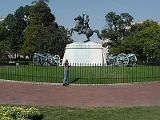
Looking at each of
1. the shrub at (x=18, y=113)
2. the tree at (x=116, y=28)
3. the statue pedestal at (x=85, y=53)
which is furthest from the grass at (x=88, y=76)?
the tree at (x=116, y=28)

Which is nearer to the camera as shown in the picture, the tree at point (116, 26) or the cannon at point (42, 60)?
the cannon at point (42, 60)

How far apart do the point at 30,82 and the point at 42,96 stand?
499 cm

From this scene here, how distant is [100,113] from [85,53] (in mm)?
18211

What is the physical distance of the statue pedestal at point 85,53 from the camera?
1025 inches

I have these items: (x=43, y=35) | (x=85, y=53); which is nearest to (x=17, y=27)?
(x=43, y=35)

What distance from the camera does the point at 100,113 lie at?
827cm

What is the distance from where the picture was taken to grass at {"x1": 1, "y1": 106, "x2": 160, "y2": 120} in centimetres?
775

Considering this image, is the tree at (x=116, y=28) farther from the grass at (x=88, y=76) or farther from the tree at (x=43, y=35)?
the grass at (x=88, y=76)

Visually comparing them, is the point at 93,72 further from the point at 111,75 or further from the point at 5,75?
the point at 5,75

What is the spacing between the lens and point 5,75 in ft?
65.1

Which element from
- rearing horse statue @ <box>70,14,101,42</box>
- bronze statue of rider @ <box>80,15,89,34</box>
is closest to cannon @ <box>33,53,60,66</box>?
rearing horse statue @ <box>70,14,101,42</box>

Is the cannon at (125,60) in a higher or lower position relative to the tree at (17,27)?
lower

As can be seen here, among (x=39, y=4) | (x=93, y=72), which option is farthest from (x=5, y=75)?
(x=39, y=4)

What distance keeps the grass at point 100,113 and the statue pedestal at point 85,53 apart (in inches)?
671
